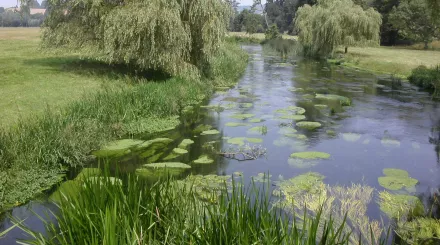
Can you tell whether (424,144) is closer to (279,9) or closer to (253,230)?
(253,230)

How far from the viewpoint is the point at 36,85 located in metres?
14.2

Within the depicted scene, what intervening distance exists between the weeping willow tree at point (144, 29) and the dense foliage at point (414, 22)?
102ft

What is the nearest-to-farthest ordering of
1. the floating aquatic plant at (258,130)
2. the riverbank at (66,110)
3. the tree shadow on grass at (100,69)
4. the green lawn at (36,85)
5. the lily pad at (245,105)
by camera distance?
the riverbank at (66,110) → the green lawn at (36,85) → the floating aquatic plant at (258,130) → the lily pad at (245,105) → the tree shadow on grass at (100,69)

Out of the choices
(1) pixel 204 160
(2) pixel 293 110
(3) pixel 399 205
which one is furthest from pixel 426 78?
(1) pixel 204 160

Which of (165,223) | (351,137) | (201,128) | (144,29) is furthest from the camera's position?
(144,29)

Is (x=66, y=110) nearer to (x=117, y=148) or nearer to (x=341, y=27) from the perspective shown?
(x=117, y=148)

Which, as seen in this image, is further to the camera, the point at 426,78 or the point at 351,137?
the point at 426,78

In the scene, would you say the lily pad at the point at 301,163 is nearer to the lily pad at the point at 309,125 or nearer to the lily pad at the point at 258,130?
the lily pad at the point at 258,130

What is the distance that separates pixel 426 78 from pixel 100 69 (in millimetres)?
16051

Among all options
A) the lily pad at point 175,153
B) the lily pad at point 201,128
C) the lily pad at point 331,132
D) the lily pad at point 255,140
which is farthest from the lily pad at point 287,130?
the lily pad at point 175,153

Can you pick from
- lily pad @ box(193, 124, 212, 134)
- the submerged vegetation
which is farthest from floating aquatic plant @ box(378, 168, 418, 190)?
lily pad @ box(193, 124, 212, 134)

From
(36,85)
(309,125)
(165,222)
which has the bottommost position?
(309,125)

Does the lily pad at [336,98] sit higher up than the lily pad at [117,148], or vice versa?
the lily pad at [336,98]

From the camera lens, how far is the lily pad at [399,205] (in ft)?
22.9
